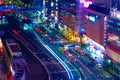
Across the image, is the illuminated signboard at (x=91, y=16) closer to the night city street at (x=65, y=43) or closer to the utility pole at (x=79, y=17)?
the night city street at (x=65, y=43)

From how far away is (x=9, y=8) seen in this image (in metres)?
47.5

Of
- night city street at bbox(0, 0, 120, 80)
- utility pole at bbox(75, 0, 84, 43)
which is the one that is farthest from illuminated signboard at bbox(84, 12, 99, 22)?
utility pole at bbox(75, 0, 84, 43)

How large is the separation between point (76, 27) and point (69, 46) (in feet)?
12.3

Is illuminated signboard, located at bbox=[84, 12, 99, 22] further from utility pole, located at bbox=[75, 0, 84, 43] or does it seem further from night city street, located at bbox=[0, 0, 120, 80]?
utility pole, located at bbox=[75, 0, 84, 43]

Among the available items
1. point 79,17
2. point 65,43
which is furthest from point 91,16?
point 65,43

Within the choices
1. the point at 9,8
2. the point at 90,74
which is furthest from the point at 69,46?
the point at 9,8

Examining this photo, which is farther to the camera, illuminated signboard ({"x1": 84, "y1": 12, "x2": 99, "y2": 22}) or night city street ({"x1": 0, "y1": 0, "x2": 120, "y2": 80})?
illuminated signboard ({"x1": 84, "y1": 12, "x2": 99, "y2": 22})

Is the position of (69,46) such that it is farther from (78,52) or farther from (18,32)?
(18,32)

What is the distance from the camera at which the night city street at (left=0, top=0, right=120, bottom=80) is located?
27.7m

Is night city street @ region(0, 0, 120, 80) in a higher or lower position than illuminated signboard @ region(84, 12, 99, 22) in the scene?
lower

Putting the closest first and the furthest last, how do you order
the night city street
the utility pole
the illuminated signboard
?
the night city street, the illuminated signboard, the utility pole

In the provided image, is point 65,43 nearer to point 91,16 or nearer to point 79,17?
point 79,17

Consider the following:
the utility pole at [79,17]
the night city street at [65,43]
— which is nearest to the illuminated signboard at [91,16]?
the night city street at [65,43]

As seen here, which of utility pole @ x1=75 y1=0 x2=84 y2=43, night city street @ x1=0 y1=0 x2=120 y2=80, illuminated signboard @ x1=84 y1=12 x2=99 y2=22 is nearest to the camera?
night city street @ x1=0 y1=0 x2=120 y2=80
